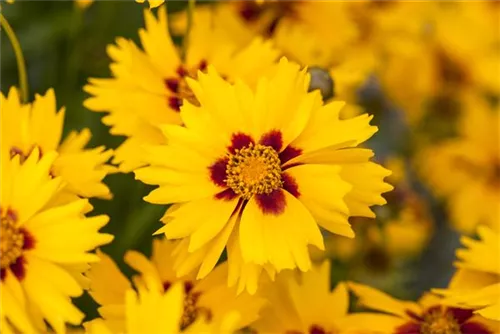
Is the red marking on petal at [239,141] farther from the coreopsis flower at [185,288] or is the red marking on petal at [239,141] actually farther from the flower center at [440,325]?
the flower center at [440,325]

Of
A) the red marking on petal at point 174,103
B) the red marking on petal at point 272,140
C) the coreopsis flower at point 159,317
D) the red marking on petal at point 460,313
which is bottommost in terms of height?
the coreopsis flower at point 159,317

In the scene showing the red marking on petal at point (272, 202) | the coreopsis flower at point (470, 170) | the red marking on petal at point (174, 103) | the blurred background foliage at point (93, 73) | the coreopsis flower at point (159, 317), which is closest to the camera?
the coreopsis flower at point (159, 317)

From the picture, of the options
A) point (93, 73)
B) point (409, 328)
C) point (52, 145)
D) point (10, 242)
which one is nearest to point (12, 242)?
point (10, 242)

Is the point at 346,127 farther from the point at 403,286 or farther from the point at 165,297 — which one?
the point at 403,286

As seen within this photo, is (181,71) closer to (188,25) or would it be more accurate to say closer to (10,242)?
(188,25)

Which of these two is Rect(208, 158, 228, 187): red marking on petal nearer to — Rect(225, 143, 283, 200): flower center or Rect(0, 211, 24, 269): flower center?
Rect(225, 143, 283, 200): flower center

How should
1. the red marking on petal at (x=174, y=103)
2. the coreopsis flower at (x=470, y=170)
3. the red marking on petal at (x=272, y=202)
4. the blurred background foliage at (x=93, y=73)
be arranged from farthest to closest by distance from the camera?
the coreopsis flower at (x=470, y=170), the blurred background foliage at (x=93, y=73), the red marking on petal at (x=174, y=103), the red marking on petal at (x=272, y=202)

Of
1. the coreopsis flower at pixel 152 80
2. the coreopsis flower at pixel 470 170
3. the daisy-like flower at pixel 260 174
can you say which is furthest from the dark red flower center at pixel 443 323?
the coreopsis flower at pixel 470 170
